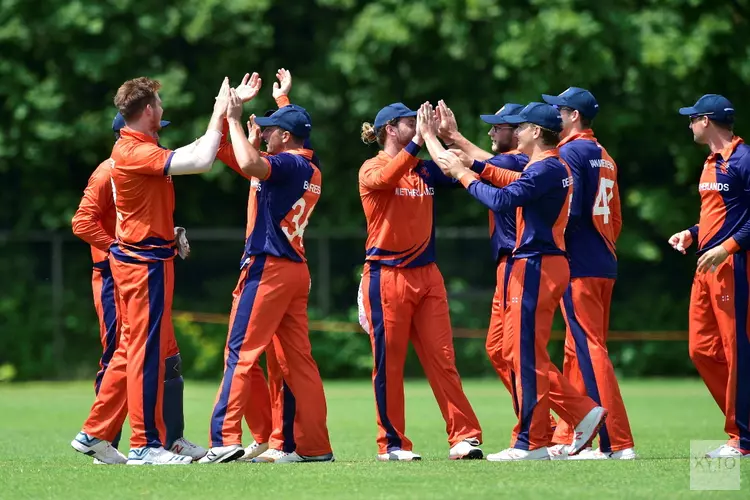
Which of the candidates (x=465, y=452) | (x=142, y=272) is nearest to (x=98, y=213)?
(x=142, y=272)

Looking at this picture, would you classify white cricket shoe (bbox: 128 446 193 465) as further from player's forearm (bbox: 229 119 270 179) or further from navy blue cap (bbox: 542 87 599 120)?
navy blue cap (bbox: 542 87 599 120)

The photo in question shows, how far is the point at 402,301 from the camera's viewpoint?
1016cm

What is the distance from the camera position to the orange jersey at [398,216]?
1020 centimetres

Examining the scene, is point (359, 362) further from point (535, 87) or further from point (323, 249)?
point (535, 87)

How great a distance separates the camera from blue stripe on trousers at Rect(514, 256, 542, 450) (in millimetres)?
9453

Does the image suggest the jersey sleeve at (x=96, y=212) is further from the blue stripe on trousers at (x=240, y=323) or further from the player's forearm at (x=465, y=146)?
the player's forearm at (x=465, y=146)

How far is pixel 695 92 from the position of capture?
2166 centimetres

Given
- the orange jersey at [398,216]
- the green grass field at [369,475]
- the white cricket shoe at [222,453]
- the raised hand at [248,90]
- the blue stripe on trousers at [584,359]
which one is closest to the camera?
the green grass field at [369,475]

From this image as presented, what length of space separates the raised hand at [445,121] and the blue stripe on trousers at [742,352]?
2.28m

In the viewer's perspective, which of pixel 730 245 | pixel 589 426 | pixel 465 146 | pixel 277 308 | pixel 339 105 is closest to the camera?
pixel 589 426

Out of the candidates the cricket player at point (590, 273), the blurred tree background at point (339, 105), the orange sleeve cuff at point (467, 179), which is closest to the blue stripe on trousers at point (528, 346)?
the cricket player at point (590, 273)

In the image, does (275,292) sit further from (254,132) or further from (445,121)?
(445,121)

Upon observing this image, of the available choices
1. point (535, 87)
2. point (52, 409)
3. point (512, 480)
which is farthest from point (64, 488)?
point (535, 87)

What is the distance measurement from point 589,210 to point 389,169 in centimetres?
154
